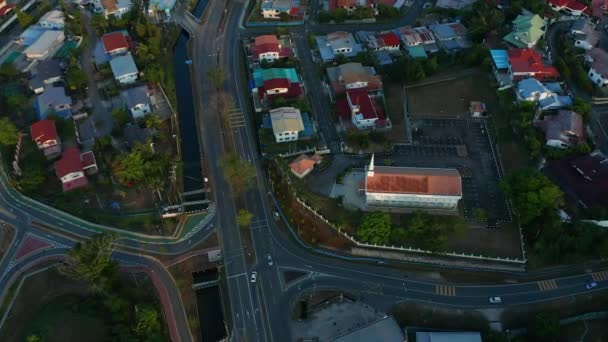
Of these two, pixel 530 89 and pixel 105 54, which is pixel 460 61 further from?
pixel 105 54

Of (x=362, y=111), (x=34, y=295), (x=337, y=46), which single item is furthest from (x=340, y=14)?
(x=34, y=295)

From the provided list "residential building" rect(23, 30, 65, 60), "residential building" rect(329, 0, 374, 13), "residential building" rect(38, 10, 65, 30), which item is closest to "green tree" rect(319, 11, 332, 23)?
"residential building" rect(329, 0, 374, 13)

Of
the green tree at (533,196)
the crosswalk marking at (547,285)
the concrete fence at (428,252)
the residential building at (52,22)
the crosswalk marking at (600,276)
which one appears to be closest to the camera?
the crosswalk marking at (547,285)

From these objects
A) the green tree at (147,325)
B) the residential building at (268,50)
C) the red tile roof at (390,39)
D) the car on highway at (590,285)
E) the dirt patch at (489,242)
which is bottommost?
the car on highway at (590,285)

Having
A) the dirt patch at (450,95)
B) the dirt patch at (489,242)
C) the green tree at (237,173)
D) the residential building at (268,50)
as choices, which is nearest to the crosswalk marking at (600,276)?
the dirt patch at (489,242)

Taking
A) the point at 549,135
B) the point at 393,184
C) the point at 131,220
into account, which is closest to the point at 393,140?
the point at 393,184

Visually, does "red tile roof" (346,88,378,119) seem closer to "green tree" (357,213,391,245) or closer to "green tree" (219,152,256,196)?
"green tree" (357,213,391,245)

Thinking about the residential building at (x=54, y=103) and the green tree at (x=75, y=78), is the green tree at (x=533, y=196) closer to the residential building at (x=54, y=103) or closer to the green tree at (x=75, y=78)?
the residential building at (x=54, y=103)
